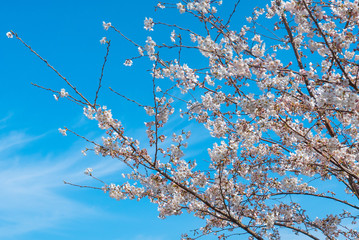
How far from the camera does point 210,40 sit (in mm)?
5996

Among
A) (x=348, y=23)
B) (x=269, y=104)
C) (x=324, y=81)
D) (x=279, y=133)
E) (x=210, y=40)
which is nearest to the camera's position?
(x=324, y=81)

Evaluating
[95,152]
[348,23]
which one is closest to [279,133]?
[348,23]

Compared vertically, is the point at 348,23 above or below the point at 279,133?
above

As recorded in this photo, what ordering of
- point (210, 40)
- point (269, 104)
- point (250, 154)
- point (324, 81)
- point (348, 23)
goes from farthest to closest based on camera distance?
point (250, 154)
point (348, 23)
point (210, 40)
point (269, 104)
point (324, 81)

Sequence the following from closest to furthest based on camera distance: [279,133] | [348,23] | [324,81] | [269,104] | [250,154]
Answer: [324,81] < [269,104] < [348,23] < [279,133] < [250,154]

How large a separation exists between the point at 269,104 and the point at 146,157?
219cm

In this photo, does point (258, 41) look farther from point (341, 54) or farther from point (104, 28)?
point (104, 28)

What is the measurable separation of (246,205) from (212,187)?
1013mm

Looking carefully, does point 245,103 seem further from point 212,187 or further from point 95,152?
point 95,152

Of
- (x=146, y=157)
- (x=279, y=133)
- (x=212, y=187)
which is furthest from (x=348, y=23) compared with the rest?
(x=146, y=157)

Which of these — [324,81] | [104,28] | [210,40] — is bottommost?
[324,81]

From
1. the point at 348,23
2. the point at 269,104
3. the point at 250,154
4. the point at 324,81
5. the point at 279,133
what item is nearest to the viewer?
the point at 324,81

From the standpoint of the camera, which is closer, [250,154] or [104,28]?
[104,28]

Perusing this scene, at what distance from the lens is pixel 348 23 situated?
21.0 feet
